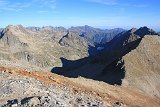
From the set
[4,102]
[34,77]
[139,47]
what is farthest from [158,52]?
[4,102]

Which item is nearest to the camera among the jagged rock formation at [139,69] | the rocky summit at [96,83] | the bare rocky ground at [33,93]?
the bare rocky ground at [33,93]

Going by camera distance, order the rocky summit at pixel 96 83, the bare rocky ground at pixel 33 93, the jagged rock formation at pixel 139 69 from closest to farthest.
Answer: the bare rocky ground at pixel 33 93 → the rocky summit at pixel 96 83 → the jagged rock formation at pixel 139 69

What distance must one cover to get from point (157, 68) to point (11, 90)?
97116 mm

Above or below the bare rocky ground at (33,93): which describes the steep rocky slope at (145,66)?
below

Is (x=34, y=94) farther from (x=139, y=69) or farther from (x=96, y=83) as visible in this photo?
(x=139, y=69)

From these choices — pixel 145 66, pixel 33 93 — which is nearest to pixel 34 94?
pixel 33 93

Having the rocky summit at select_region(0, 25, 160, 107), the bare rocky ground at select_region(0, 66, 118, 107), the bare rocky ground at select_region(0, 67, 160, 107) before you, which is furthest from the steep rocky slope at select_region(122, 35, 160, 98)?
the bare rocky ground at select_region(0, 66, 118, 107)

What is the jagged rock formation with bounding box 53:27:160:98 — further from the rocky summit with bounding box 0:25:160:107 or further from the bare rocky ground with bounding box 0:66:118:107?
the bare rocky ground with bounding box 0:66:118:107

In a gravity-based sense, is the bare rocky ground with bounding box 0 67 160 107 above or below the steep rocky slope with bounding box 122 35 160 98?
above

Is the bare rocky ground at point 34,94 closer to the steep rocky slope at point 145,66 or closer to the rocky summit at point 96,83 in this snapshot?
the rocky summit at point 96,83

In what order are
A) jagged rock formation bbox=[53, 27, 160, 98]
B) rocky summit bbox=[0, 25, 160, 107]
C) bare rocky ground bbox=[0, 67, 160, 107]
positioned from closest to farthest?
bare rocky ground bbox=[0, 67, 160, 107]
rocky summit bbox=[0, 25, 160, 107]
jagged rock formation bbox=[53, 27, 160, 98]

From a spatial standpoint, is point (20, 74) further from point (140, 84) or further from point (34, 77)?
point (140, 84)

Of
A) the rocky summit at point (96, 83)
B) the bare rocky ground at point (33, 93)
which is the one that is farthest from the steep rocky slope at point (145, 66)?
the bare rocky ground at point (33, 93)

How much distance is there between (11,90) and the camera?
26.6 m
